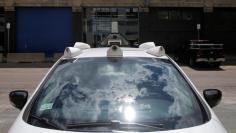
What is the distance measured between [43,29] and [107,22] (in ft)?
17.9

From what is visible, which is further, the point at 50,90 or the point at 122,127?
the point at 50,90

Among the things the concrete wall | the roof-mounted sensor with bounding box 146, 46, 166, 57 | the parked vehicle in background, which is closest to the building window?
the concrete wall

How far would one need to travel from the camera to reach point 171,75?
493 centimetres

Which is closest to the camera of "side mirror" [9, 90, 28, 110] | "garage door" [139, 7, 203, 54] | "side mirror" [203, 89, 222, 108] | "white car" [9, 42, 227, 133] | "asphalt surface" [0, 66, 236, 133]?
"white car" [9, 42, 227, 133]

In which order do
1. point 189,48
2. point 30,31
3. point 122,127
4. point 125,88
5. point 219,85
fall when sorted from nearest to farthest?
point 122,127 < point 125,88 < point 219,85 < point 189,48 < point 30,31

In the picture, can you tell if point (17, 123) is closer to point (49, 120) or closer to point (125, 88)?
point (49, 120)

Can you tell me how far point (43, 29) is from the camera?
41969mm

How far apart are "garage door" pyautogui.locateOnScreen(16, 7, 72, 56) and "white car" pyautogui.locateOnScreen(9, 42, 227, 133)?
1446 inches

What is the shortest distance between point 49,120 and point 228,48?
134ft

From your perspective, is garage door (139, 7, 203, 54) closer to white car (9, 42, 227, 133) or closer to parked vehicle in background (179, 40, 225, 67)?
parked vehicle in background (179, 40, 225, 67)

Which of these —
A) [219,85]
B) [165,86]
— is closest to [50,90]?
[165,86]

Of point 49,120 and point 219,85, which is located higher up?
point 49,120

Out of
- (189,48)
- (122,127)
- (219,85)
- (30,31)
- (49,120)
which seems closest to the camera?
(122,127)

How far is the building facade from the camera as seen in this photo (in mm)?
41500
